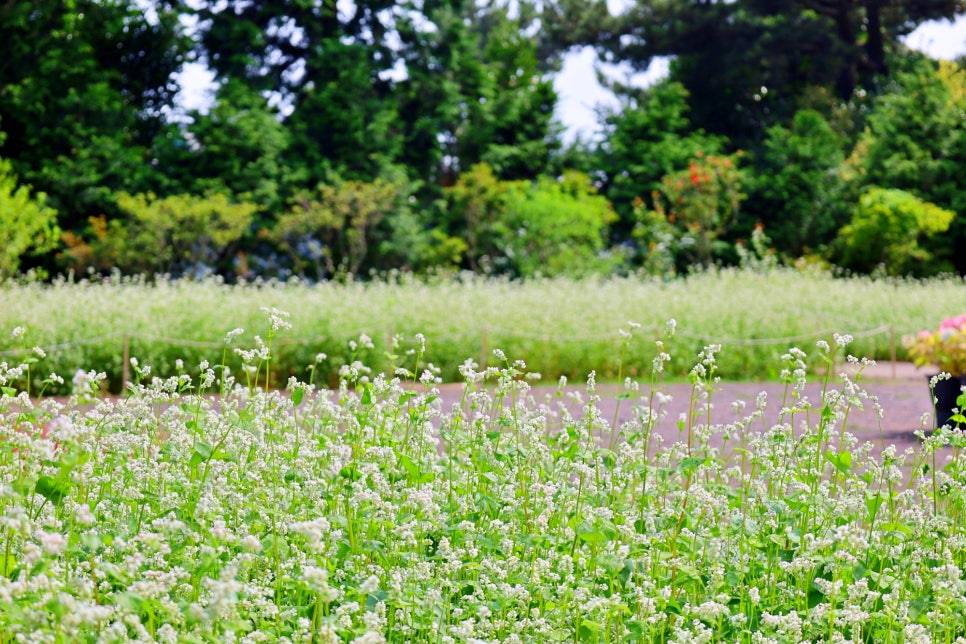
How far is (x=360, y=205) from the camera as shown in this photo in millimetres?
22078

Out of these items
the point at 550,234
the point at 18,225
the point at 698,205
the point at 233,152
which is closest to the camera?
the point at 18,225

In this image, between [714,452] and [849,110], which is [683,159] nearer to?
[849,110]

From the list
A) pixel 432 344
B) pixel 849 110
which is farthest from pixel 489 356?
pixel 849 110

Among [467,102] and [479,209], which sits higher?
[467,102]

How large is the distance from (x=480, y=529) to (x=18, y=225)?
56.8 feet

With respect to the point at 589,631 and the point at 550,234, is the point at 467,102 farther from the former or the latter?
the point at 589,631

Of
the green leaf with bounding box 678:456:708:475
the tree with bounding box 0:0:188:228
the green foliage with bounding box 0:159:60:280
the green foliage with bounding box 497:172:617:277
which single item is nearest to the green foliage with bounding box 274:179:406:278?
the green foliage with bounding box 497:172:617:277

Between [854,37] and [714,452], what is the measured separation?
29.7 meters

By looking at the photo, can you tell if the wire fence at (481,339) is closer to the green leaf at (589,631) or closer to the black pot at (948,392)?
the black pot at (948,392)

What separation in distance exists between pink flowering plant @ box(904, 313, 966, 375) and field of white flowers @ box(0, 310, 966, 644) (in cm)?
475

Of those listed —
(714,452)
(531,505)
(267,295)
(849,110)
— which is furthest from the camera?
(849,110)

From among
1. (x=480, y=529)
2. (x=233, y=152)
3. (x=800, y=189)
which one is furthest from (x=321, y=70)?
(x=480, y=529)

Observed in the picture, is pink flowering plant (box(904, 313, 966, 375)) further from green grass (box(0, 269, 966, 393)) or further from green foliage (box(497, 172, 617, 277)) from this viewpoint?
green foliage (box(497, 172, 617, 277))

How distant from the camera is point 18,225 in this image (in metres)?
18.3
